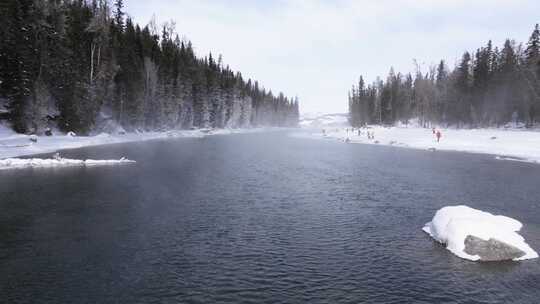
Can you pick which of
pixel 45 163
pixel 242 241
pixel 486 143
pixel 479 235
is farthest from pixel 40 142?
pixel 486 143

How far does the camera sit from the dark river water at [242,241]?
35.0 ft

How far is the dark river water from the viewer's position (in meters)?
10.7

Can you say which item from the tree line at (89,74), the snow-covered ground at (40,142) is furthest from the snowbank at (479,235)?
the tree line at (89,74)

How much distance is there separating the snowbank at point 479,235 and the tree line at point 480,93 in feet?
265

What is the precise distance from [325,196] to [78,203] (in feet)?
47.2

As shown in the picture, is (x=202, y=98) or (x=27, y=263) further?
(x=202, y=98)

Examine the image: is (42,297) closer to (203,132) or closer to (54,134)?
(54,134)

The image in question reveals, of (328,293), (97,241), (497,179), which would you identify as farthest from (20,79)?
(497,179)

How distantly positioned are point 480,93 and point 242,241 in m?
103

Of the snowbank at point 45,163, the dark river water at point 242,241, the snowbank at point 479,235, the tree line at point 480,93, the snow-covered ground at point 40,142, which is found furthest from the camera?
the tree line at point 480,93

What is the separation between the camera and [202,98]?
111 meters

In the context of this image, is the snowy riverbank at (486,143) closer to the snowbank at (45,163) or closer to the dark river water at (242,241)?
the dark river water at (242,241)

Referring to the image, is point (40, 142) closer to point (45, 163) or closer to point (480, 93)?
point (45, 163)

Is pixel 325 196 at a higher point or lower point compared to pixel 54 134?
lower
